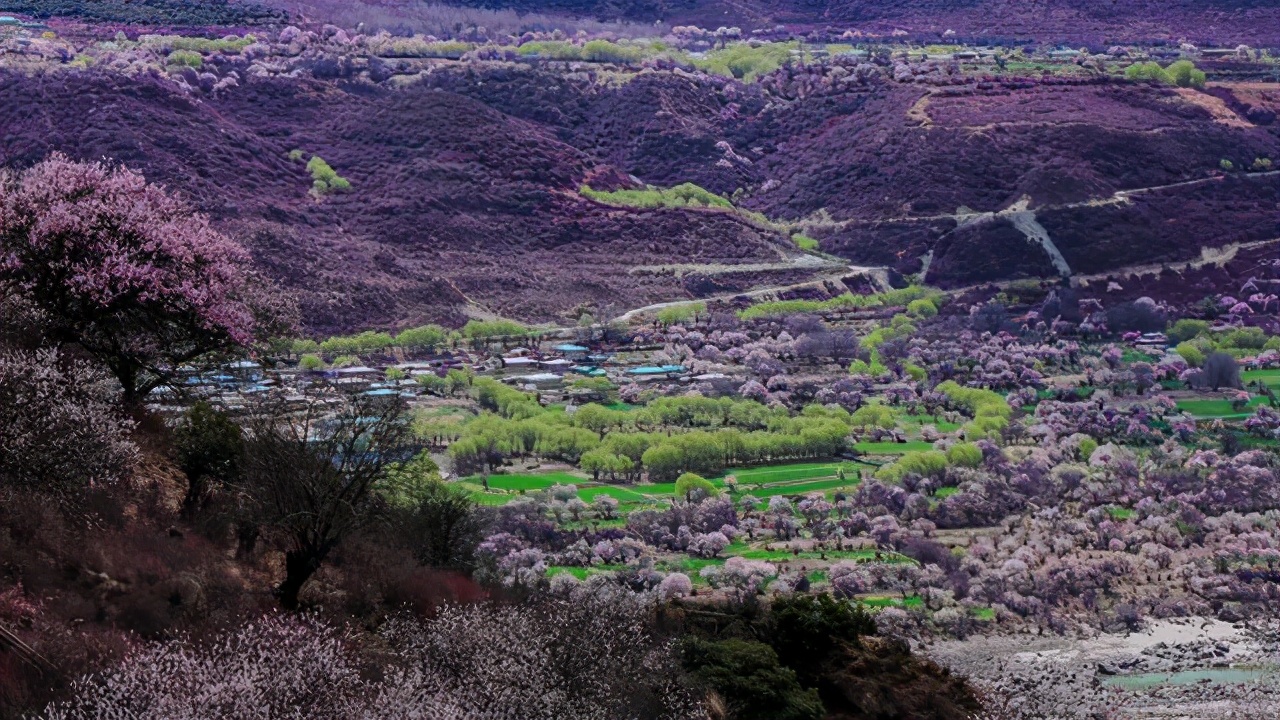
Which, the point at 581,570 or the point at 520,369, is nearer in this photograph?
the point at 581,570

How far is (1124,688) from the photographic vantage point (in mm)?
33281

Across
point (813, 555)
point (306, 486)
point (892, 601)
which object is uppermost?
point (306, 486)

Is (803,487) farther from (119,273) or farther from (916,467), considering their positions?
(119,273)

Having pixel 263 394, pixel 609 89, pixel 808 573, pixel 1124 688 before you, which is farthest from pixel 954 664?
pixel 609 89

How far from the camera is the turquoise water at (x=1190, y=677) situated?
111ft

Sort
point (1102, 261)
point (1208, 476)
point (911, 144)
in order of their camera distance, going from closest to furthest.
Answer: point (1208, 476)
point (1102, 261)
point (911, 144)

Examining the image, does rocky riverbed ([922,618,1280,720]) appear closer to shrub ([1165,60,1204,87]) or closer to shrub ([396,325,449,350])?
shrub ([396,325,449,350])

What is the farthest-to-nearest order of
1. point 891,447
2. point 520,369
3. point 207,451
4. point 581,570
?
1. point 520,369
2. point 891,447
3. point 581,570
4. point 207,451

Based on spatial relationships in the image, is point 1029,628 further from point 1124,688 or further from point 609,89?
point 609,89

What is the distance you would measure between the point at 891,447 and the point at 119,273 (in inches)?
1179

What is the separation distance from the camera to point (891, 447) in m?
51.4

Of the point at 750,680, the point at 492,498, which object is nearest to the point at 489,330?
the point at 492,498

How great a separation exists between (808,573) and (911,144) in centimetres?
4873

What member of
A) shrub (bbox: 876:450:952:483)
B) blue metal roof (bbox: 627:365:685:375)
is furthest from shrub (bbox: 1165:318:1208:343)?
shrub (bbox: 876:450:952:483)
